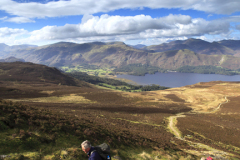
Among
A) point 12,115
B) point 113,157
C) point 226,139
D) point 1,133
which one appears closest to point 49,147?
point 1,133

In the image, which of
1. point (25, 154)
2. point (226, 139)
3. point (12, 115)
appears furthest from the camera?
point (226, 139)

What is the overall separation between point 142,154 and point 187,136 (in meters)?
22.0

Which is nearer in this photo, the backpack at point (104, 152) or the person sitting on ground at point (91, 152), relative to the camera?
the person sitting on ground at point (91, 152)

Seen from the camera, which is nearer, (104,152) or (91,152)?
(91,152)

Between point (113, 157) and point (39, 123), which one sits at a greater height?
point (39, 123)

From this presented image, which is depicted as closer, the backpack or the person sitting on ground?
the person sitting on ground

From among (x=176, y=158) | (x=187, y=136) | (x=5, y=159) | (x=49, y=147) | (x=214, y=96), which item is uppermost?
(x=5, y=159)

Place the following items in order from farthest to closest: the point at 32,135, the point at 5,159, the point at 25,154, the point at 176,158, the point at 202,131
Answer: the point at 202,131
the point at 176,158
the point at 32,135
the point at 25,154
the point at 5,159

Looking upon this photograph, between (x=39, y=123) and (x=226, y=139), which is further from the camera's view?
(x=226, y=139)

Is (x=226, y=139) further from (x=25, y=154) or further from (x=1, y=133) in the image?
(x=1, y=133)

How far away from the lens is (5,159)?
32.9ft

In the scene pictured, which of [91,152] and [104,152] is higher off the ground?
[91,152]

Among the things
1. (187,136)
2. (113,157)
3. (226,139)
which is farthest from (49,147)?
(226,139)

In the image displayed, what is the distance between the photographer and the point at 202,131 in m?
38.1
